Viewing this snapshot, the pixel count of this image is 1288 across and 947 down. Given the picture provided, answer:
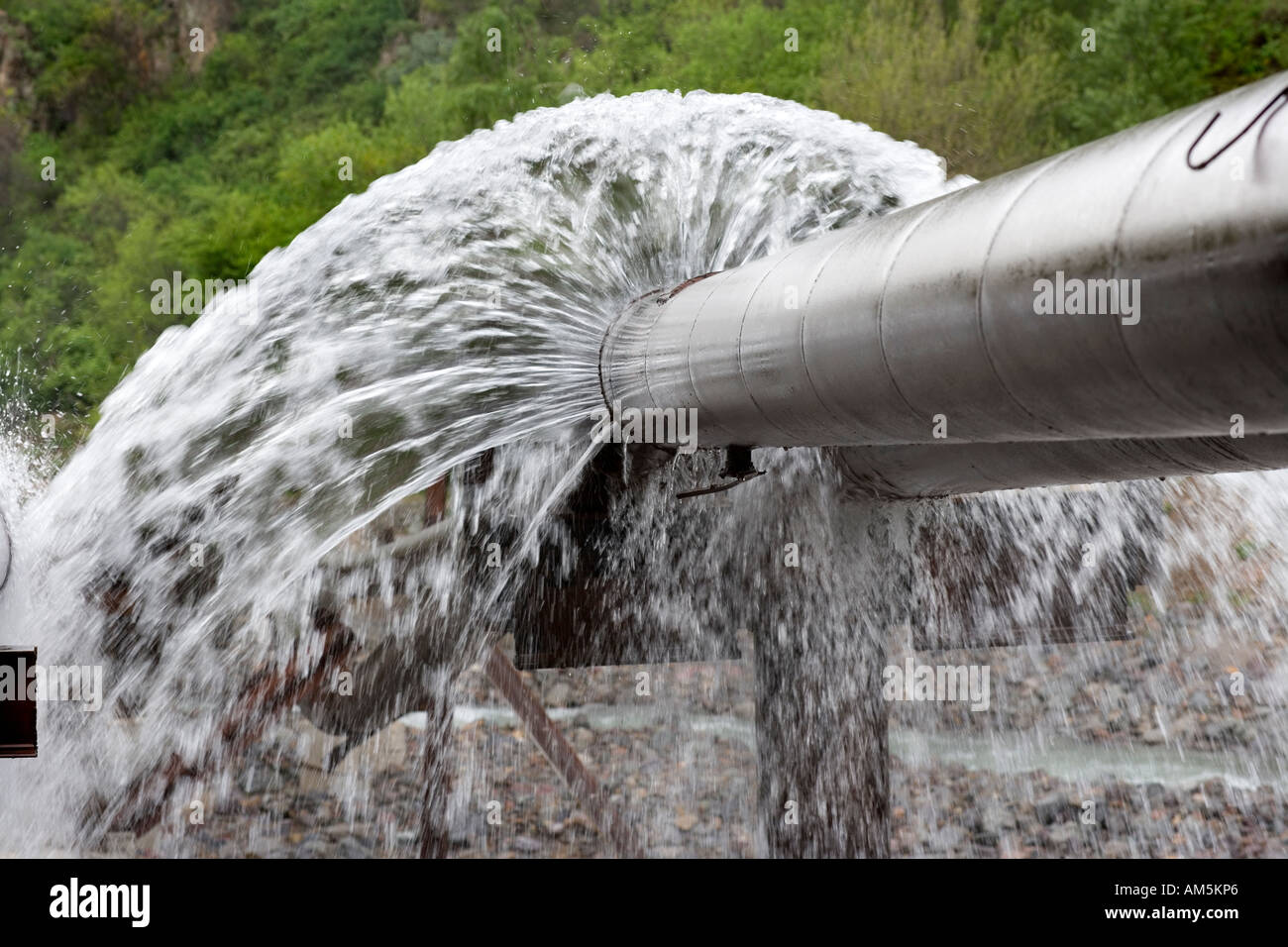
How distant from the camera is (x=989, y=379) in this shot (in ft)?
7.30

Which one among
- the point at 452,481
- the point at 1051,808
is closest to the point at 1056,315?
the point at 452,481

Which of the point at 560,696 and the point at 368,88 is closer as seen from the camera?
the point at 560,696

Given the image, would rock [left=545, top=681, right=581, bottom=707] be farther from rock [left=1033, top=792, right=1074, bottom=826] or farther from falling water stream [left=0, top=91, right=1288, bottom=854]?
falling water stream [left=0, top=91, right=1288, bottom=854]

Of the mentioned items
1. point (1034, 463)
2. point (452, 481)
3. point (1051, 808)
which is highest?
point (452, 481)

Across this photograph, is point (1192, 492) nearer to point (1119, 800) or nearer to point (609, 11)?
point (1119, 800)

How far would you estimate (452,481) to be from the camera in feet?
14.5

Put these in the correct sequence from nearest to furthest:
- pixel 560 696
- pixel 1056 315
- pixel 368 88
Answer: pixel 1056 315, pixel 560 696, pixel 368 88

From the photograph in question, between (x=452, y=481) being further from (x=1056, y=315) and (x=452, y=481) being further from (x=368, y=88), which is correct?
(x=368, y=88)

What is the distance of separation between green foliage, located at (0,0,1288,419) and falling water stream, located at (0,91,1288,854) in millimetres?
17121

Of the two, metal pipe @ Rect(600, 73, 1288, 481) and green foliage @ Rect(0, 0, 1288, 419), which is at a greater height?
green foliage @ Rect(0, 0, 1288, 419)

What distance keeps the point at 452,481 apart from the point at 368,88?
43380 mm

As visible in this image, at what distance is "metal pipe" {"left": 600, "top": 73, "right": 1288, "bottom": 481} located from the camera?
173 cm

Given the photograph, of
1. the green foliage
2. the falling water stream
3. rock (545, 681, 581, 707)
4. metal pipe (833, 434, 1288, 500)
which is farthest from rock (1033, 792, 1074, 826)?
the green foliage

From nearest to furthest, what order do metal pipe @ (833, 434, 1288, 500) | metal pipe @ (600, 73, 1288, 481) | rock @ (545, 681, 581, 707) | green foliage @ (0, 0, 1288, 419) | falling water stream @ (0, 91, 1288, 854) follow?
1. metal pipe @ (600, 73, 1288, 481)
2. metal pipe @ (833, 434, 1288, 500)
3. falling water stream @ (0, 91, 1288, 854)
4. rock @ (545, 681, 581, 707)
5. green foliage @ (0, 0, 1288, 419)
